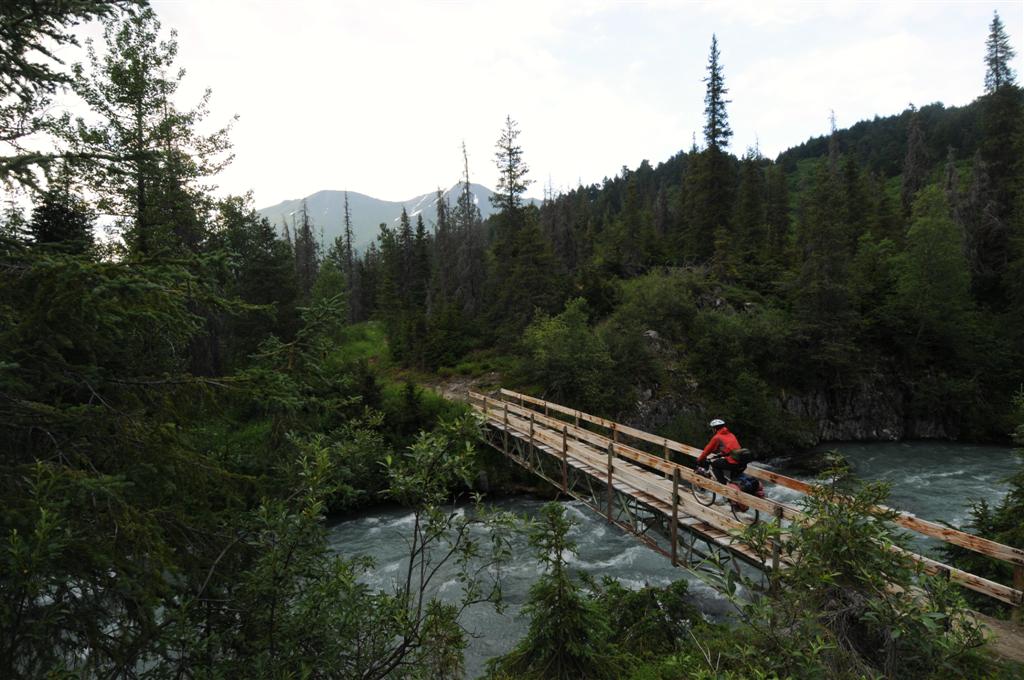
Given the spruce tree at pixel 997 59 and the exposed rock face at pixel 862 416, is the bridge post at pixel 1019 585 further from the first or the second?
the spruce tree at pixel 997 59

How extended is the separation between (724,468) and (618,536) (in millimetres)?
7109

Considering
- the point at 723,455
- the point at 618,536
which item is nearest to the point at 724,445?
the point at 723,455

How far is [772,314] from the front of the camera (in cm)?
3019

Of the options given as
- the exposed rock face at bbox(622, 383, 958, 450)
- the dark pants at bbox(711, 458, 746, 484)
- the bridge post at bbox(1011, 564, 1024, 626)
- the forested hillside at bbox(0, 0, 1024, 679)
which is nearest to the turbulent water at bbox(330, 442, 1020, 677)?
the forested hillside at bbox(0, 0, 1024, 679)

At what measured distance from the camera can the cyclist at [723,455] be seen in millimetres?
8758

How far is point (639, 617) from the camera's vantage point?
891cm

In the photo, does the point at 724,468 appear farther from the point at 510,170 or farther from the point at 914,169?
the point at 914,169

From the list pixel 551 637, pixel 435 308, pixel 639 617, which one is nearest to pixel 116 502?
pixel 551 637

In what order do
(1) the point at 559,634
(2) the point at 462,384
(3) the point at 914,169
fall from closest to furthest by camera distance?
1. (1) the point at 559,634
2. (2) the point at 462,384
3. (3) the point at 914,169

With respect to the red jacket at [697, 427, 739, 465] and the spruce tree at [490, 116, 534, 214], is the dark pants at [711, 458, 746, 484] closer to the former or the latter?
the red jacket at [697, 427, 739, 465]

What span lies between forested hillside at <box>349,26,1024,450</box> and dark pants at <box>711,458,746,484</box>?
14518mm

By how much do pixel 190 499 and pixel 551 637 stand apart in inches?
215

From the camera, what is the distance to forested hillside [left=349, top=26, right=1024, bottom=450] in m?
25.5

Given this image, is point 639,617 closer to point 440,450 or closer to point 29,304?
point 440,450
